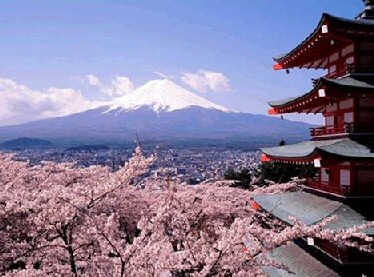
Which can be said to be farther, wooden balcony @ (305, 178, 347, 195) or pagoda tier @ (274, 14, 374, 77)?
wooden balcony @ (305, 178, 347, 195)

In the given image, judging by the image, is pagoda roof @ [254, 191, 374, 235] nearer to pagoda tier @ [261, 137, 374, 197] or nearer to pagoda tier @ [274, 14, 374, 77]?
pagoda tier @ [261, 137, 374, 197]

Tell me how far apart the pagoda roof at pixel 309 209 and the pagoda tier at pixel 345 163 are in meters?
0.34

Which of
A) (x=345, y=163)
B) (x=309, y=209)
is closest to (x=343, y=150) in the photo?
(x=345, y=163)

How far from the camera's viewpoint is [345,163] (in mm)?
9641

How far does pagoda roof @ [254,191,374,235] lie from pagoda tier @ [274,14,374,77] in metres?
2.98

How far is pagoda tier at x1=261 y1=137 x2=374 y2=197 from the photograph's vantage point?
880 centimetres

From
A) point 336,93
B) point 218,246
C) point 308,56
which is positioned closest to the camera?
point 218,246

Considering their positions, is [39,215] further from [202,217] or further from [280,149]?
[202,217]

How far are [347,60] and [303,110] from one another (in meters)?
2.17

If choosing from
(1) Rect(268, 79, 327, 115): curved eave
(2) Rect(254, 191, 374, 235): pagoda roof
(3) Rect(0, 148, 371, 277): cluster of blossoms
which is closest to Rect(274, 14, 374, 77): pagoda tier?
(1) Rect(268, 79, 327, 115): curved eave

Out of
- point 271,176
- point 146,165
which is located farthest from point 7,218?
point 271,176

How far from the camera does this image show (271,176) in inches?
1168

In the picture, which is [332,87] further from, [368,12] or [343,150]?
[368,12]

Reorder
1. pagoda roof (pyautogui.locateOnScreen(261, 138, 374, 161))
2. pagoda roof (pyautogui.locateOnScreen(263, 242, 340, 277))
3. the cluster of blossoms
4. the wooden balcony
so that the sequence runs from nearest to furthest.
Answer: the cluster of blossoms
pagoda roof (pyautogui.locateOnScreen(261, 138, 374, 161))
pagoda roof (pyautogui.locateOnScreen(263, 242, 340, 277))
the wooden balcony
